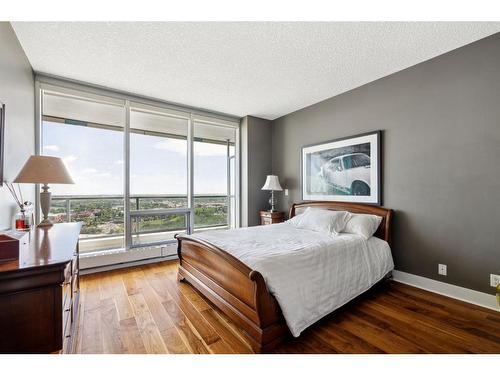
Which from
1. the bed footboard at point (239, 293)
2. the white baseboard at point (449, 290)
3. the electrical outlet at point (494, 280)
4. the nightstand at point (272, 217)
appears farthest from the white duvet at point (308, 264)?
the nightstand at point (272, 217)

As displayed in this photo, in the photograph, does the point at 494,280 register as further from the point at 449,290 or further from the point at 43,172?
the point at 43,172

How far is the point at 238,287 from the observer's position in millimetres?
1815

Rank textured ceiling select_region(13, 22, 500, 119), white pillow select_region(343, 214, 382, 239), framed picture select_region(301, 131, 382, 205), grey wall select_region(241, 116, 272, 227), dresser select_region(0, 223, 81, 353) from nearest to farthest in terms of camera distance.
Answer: dresser select_region(0, 223, 81, 353) < textured ceiling select_region(13, 22, 500, 119) < white pillow select_region(343, 214, 382, 239) < framed picture select_region(301, 131, 382, 205) < grey wall select_region(241, 116, 272, 227)

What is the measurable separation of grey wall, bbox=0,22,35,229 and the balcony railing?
0.65m

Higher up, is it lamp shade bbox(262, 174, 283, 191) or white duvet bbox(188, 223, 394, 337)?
lamp shade bbox(262, 174, 283, 191)

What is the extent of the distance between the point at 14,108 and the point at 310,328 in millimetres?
3350

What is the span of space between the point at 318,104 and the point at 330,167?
1121 millimetres

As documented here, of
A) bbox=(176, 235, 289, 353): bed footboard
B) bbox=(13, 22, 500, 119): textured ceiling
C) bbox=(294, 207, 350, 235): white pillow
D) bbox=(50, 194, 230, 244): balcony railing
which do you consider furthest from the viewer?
bbox=(50, 194, 230, 244): balcony railing

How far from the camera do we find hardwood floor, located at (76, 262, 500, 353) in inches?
63.5

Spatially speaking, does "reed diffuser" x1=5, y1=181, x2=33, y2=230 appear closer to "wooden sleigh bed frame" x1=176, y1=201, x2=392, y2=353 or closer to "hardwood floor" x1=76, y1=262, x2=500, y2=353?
"hardwood floor" x1=76, y1=262, x2=500, y2=353

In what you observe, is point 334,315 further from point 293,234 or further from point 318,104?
point 318,104

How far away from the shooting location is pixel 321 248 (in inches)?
81.9

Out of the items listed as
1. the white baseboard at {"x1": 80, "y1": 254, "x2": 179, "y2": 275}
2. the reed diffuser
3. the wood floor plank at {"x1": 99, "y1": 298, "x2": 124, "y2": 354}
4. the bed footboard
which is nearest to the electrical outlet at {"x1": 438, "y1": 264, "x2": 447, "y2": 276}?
the bed footboard

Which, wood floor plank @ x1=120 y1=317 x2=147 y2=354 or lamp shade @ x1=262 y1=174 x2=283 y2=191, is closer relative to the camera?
wood floor plank @ x1=120 y1=317 x2=147 y2=354
